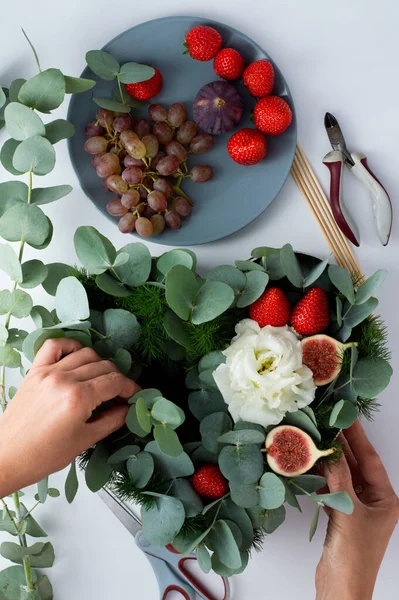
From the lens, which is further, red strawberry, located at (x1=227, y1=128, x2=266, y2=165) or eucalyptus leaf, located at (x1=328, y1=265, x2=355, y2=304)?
red strawberry, located at (x1=227, y1=128, x2=266, y2=165)

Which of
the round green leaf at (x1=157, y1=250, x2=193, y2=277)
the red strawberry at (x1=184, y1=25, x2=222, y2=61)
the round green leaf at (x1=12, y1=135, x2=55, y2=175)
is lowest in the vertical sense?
the round green leaf at (x1=157, y1=250, x2=193, y2=277)

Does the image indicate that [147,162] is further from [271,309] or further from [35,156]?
[271,309]

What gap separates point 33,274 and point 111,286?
135 mm

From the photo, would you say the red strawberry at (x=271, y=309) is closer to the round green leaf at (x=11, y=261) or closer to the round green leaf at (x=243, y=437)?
the round green leaf at (x=243, y=437)

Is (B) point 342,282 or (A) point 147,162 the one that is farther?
(A) point 147,162

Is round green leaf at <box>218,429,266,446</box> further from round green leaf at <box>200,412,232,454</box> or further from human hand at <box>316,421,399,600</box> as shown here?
human hand at <box>316,421,399,600</box>

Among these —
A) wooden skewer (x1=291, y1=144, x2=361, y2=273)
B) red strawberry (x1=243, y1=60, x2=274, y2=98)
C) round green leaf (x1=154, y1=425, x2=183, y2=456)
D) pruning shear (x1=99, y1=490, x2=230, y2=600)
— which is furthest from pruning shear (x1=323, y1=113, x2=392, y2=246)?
pruning shear (x1=99, y1=490, x2=230, y2=600)

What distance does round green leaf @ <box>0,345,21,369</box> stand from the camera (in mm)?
871

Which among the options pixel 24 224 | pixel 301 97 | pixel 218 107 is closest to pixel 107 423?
pixel 24 224

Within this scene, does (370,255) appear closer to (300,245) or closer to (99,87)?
(300,245)

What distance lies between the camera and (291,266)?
809mm

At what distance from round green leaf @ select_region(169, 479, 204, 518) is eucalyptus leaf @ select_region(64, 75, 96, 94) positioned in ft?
1.89

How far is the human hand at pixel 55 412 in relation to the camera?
2.50 feet

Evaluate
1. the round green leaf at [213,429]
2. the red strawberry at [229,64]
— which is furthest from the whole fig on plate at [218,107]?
the round green leaf at [213,429]
